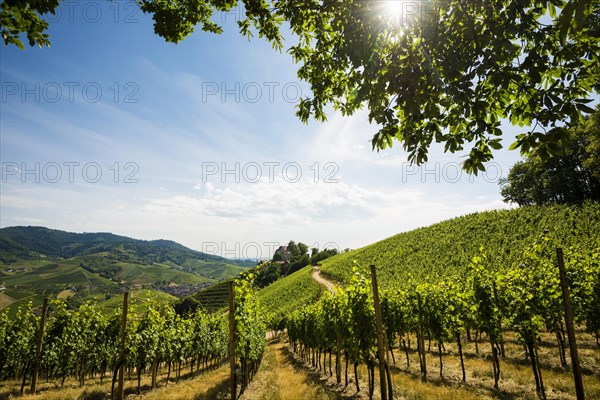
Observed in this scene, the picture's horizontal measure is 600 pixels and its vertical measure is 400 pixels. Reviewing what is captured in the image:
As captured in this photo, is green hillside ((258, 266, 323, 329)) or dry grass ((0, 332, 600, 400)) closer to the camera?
dry grass ((0, 332, 600, 400))

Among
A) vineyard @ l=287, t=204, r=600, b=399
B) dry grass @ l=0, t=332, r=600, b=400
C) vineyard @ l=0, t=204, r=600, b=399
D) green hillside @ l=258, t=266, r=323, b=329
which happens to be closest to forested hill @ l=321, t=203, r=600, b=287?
vineyard @ l=0, t=204, r=600, b=399

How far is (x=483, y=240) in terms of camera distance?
145 feet

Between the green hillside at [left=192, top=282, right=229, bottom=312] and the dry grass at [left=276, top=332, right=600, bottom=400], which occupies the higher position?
the dry grass at [left=276, top=332, right=600, bottom=400]

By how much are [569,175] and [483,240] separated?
32129mm

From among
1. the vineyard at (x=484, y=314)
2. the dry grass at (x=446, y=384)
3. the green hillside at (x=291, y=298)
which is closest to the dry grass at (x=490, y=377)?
the dry grass at (x=446, y=384)

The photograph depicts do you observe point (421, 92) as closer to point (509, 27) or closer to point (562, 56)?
point (509, 27)

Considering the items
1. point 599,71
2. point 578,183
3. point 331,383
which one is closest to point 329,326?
point 331,383

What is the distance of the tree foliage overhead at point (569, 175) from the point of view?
150ft

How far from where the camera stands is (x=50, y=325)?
71.4ft

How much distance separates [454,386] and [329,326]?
27.9 feet

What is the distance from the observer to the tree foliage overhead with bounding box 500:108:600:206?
150ft

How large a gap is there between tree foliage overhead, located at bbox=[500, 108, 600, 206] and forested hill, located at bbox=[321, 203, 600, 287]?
29.8 ft

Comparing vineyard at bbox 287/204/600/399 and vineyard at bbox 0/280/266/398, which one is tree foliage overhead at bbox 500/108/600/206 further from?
vineyard at bbox 0/280/266/398

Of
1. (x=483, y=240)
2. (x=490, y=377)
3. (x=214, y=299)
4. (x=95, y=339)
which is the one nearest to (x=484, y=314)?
(x=490, y=377)
